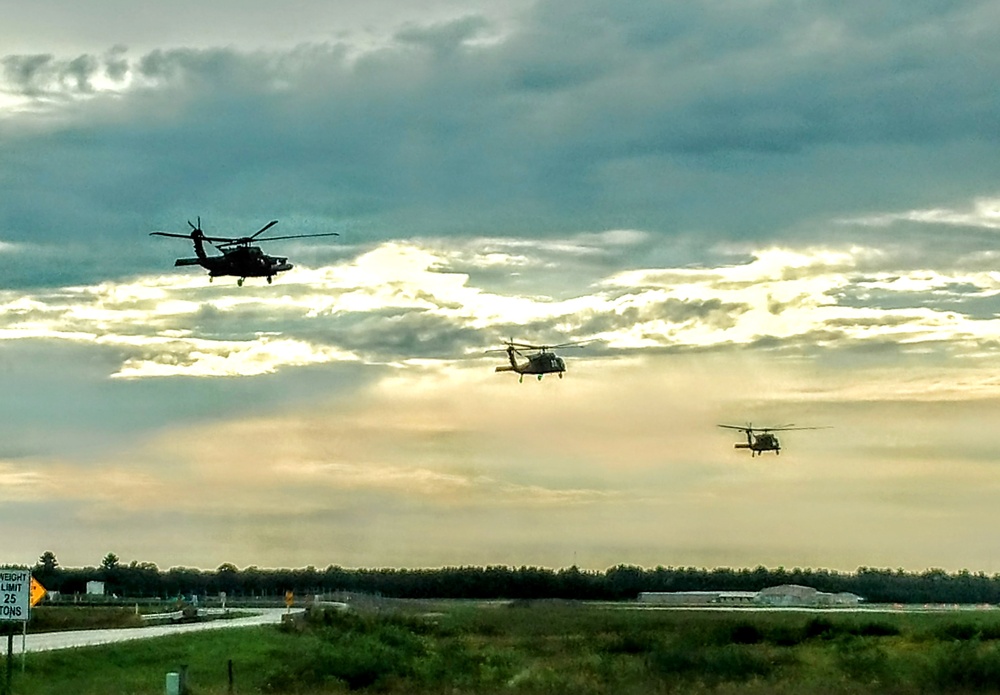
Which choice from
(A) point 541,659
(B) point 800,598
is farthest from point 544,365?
(B) point 800,598

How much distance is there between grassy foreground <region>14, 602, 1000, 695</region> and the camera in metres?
49.1

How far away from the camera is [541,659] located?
204 feet

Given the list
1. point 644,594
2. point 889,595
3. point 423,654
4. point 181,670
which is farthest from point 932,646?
point 889,595

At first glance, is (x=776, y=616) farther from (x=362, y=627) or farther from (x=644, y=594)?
(x=644, y=594)

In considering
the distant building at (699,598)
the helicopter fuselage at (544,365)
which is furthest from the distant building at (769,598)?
the helicopter fuselage at (544,365)

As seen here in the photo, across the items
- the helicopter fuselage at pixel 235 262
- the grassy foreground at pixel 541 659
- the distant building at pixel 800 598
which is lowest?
the grassy foreground at pixel 541 659

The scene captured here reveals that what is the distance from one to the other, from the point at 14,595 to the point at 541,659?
26936 mm

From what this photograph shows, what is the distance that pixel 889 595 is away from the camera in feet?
653

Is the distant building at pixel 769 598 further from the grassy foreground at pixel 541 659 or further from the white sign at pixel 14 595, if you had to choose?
the white sign at pixel 14 595

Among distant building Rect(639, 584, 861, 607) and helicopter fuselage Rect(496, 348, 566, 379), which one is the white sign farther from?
distant building Rect(639, 584, 861, 607)

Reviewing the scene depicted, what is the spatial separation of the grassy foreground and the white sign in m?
3.61

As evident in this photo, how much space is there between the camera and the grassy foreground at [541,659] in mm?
49062

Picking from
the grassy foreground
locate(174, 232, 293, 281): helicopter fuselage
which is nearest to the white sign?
the grassy foreground

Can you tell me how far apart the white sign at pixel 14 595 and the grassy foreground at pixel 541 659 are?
3613mm
